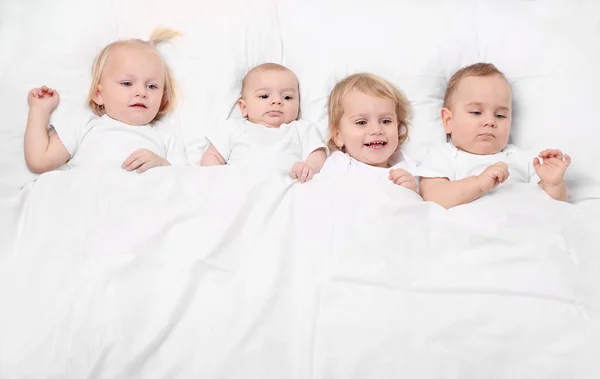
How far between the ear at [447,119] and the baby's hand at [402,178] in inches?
8.4

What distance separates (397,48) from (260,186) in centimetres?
64

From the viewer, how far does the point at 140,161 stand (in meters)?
1.35

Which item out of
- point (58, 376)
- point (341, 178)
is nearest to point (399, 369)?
point (341, 178)

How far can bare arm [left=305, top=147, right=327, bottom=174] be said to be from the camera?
150 cm

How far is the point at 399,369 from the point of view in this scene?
38.8 inches

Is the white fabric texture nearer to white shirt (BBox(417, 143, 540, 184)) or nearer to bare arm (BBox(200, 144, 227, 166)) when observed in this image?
white shirt (BBox(417, 143, 540, 184))

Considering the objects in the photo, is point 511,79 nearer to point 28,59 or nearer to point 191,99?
point 191,99

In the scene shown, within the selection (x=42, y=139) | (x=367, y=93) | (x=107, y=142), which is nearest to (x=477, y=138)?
(x=367, y=93)

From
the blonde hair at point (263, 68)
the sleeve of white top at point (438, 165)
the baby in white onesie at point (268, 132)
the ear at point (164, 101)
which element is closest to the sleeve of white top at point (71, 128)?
the ear at point (164, 101)

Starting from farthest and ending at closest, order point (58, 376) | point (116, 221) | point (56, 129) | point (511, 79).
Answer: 1. point (511, 79)
2. point (56, 129)
3. point (116, 221)
4. point (58, 376)

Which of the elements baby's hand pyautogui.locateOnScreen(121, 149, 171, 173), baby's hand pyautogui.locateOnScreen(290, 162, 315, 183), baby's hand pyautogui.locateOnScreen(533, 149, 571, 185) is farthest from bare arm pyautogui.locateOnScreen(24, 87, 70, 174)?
baby's hand pyautogui.locateOnScreen(533, 149, 571, 185)

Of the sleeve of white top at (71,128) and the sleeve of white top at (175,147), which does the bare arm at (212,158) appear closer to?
the sleeve of white top at (175,147)

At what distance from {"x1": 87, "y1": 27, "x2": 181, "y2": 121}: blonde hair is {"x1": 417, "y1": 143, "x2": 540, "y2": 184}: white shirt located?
2.10 feet

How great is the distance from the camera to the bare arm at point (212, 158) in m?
1.48
